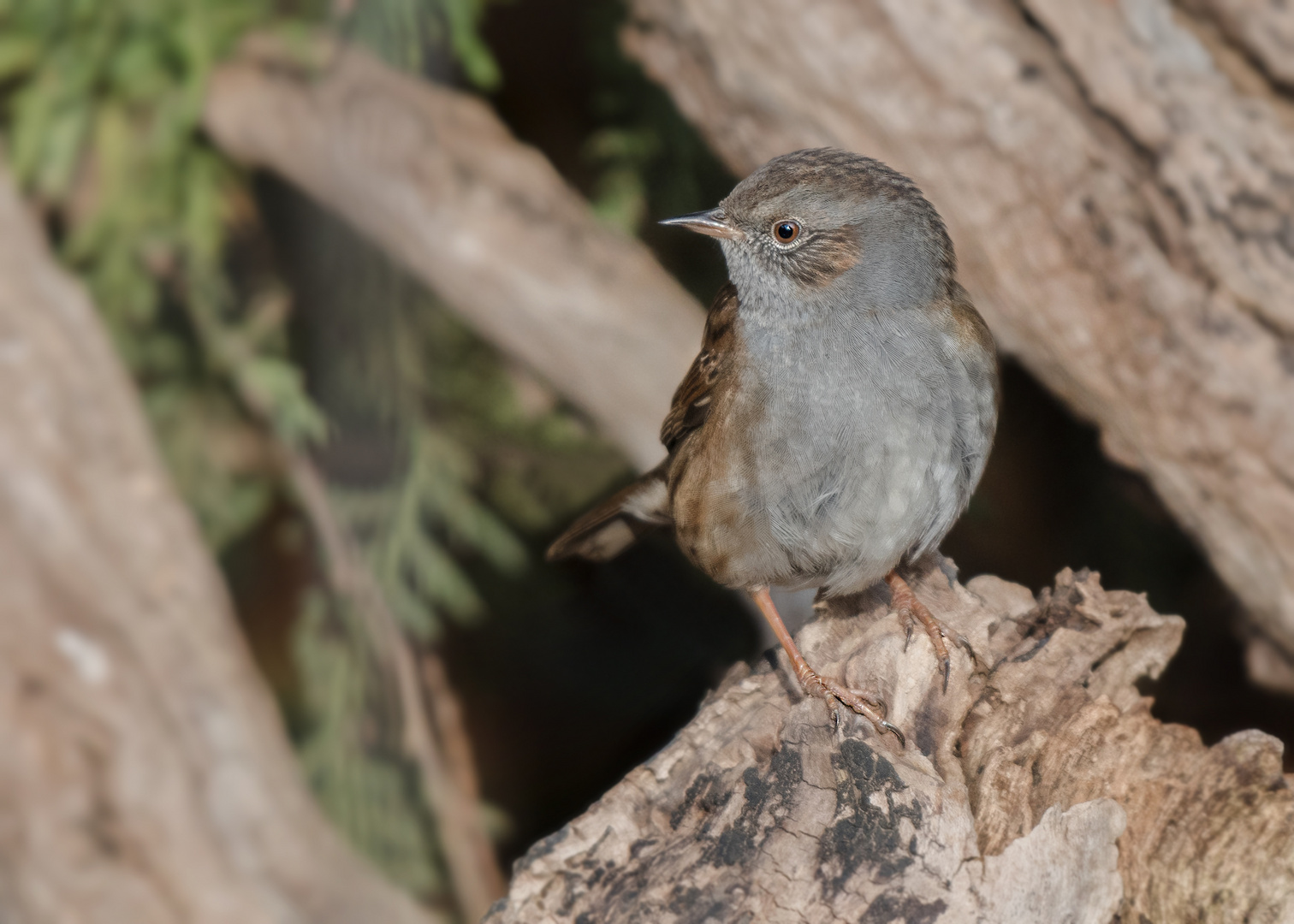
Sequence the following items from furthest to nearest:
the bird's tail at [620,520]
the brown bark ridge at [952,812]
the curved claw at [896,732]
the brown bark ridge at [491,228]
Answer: the brown bark ridge at [491,228] < the bird's tail at [620,520] < the curved claw at [896,732] < the brown bark ridge at [952,812]

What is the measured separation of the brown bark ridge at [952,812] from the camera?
2188 millimetres

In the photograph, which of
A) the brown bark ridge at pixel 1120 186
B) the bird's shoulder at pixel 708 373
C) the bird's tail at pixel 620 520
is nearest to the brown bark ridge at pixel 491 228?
the bird's tail at pixel 620 520

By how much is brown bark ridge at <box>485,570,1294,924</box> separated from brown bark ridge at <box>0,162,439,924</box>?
219cm

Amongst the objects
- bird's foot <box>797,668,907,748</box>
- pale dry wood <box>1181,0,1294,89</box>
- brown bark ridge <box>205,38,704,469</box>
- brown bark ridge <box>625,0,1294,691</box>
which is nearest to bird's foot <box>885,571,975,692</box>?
bird's foot <box>797,668,907,748</box>

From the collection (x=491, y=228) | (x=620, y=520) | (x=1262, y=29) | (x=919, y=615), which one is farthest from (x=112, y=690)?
(x=1262, y=29)

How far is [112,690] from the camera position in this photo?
3887mm

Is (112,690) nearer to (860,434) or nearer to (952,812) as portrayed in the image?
(860,434)

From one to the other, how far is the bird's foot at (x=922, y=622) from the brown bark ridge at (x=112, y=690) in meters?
2.46

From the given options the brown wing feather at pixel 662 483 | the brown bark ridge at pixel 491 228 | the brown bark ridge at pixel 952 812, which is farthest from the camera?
the brown bark ridge at pixel 491 228

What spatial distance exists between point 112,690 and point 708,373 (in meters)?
2.45

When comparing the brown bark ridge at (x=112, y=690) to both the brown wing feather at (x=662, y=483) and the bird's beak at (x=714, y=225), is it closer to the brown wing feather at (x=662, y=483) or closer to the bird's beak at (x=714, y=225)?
the brown wing feather at (x=662, y=483)

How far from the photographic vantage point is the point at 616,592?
15.5ft

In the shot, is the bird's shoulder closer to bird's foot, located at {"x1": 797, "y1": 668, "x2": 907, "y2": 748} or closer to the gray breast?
the gray breast

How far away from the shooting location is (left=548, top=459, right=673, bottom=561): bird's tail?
3.23 meters
